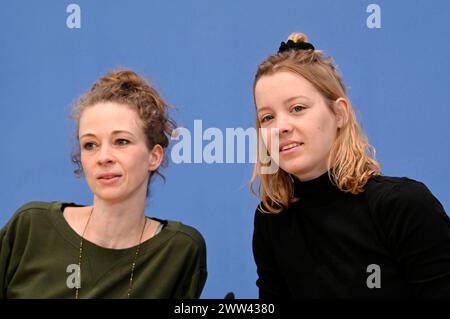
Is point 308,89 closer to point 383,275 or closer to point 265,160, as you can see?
point 265,160

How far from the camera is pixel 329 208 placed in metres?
1.20

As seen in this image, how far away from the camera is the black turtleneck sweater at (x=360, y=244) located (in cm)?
107

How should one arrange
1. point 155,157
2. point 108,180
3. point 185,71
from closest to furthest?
point 108,180, point 155,157, point 185,71

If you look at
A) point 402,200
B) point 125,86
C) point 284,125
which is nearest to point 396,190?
point 402,200

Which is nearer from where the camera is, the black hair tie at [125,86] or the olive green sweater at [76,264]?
the olive green sweater at [76,264]

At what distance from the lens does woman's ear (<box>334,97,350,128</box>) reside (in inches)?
48.2

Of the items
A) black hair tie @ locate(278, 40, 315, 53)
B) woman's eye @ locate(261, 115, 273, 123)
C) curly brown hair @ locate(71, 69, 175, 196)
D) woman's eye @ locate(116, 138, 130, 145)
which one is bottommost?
woman's eye @ locate(116, 138, 130, 145)

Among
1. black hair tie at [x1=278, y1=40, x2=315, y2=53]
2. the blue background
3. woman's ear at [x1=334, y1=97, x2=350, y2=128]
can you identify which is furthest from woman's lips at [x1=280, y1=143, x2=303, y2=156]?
the blue background

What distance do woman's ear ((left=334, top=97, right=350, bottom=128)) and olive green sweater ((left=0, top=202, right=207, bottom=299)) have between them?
0.43 m

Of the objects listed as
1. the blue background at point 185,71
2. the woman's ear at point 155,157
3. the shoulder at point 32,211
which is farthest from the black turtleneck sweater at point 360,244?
the shoulder at point 32,211

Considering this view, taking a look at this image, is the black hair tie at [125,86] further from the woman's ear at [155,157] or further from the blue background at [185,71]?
the blue background at [185,71]

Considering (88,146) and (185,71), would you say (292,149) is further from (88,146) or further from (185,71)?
(185,71)

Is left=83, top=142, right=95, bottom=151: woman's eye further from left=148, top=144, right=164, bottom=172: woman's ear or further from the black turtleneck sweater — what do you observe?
the black turtleneck sweater

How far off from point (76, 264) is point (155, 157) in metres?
0.30
